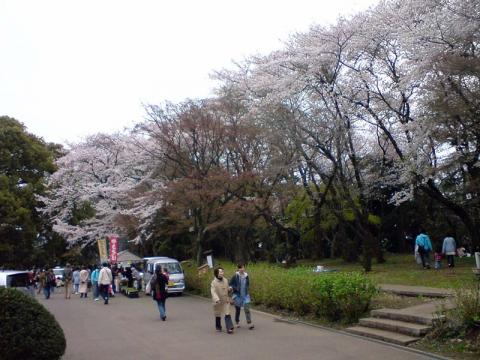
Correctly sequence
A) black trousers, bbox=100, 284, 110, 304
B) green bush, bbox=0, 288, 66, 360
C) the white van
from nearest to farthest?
green bush, bbox=0, 288, 66, 360 < black trousers, bbox=100, 284, 110, 304 < the white van

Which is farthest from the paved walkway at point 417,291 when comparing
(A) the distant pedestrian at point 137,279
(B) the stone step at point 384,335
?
(A) the distant pedestrian at point 137,279

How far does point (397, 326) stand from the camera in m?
10.4

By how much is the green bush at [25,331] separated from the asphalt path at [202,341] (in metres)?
1.59

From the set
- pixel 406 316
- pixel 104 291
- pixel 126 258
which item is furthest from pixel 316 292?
pixel 126 258

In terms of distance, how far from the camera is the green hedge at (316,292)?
12203 mm

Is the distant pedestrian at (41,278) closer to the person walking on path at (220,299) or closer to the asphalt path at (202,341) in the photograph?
the asphalt path at (202,341)

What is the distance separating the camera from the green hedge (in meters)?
12.2

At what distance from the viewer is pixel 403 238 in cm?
3731

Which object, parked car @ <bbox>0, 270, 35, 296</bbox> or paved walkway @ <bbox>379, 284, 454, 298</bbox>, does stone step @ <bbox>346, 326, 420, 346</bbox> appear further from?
parked car @ <bbox>0, 270, 35, 296</bbox>

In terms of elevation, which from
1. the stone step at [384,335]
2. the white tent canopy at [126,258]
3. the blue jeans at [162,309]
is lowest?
the stone step at [384,335]

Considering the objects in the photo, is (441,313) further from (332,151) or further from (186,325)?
(332,151)

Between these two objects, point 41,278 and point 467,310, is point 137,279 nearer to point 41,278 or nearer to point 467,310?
point 41,278

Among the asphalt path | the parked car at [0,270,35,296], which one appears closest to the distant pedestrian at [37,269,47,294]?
the parked car at [0,270,35,296]

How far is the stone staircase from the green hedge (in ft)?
1.82
